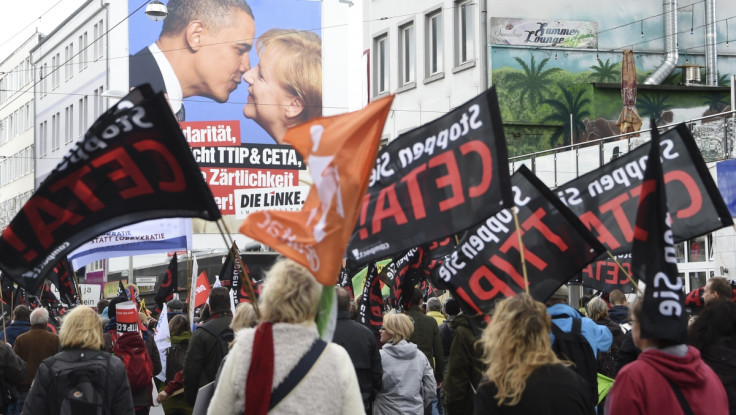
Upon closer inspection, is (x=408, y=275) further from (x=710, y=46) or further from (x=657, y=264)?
(x=710, y=46)

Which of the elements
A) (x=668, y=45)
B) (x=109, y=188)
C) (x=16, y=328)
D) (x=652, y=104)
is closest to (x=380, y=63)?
(x=668, y=45)

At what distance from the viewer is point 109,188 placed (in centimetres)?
704

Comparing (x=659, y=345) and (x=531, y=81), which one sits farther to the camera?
(x=531, y=81)

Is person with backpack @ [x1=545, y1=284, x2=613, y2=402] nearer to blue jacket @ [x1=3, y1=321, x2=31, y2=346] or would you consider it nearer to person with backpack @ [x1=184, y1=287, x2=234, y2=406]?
person with backpack @ [x1=184, y1=287, x2=234, y2=406]

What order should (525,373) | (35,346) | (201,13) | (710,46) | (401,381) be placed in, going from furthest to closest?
(201,13), (710,46), (35,346), (401,381), (525,373)

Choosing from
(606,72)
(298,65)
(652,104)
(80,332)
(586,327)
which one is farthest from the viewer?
(298,65)

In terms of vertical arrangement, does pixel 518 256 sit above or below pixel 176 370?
above

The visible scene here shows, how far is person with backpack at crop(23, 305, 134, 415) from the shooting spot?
25.4 ft

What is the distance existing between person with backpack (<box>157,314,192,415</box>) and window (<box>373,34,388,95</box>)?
30637 mm

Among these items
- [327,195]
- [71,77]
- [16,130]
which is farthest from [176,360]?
[16,130]

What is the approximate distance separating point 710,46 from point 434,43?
8.66 m

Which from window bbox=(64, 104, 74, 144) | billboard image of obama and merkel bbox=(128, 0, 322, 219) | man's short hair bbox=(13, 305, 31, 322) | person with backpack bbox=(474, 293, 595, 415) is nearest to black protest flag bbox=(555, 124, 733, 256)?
person with backpack bbox=(474, 293, 595, 415)

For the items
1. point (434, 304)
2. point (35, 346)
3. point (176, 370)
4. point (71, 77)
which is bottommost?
point (176, 370)

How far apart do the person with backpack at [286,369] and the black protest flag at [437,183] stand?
2135 mm
